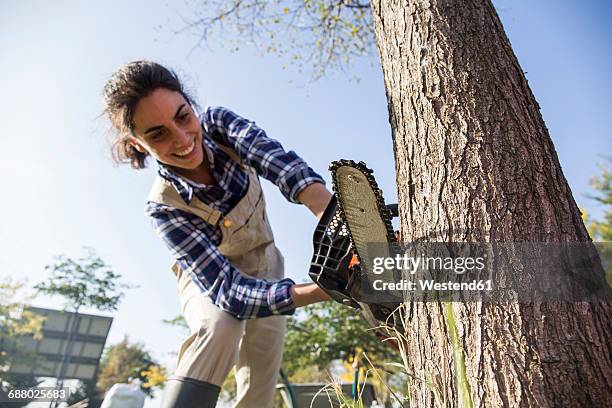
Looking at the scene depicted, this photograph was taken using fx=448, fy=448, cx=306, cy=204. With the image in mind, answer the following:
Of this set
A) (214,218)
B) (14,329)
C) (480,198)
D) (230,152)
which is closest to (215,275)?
(214,218)

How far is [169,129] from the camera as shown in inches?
73.4

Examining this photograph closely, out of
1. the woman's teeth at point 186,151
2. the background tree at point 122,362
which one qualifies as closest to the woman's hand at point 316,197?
the woman's teeth at point 186,151

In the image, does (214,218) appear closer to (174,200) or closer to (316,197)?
(174,200)

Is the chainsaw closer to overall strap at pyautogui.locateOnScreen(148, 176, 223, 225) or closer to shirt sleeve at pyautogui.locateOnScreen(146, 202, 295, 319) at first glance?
shirt sleeve at pyautogui.locateOnScreen(146, 202, 295, 319)

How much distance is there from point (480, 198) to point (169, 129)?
135 centimetres

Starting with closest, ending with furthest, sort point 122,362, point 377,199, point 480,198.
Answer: point 480,198 < point 377,199 < point 122,362

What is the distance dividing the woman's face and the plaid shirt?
0.09 meters

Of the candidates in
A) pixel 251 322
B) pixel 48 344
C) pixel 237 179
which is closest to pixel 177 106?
pixel 237 179

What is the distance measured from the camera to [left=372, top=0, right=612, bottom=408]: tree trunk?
785 millimetres

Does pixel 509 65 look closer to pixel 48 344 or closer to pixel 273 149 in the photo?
pixel 273 149

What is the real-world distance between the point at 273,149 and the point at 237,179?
400 millimetres

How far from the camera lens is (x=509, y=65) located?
1138 millimetres

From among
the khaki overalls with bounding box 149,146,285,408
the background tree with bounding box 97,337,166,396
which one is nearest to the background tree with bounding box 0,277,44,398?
the background tree with bounding box 97,337,166,396

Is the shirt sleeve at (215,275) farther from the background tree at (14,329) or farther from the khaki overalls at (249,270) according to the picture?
the background tree at (14,329)
